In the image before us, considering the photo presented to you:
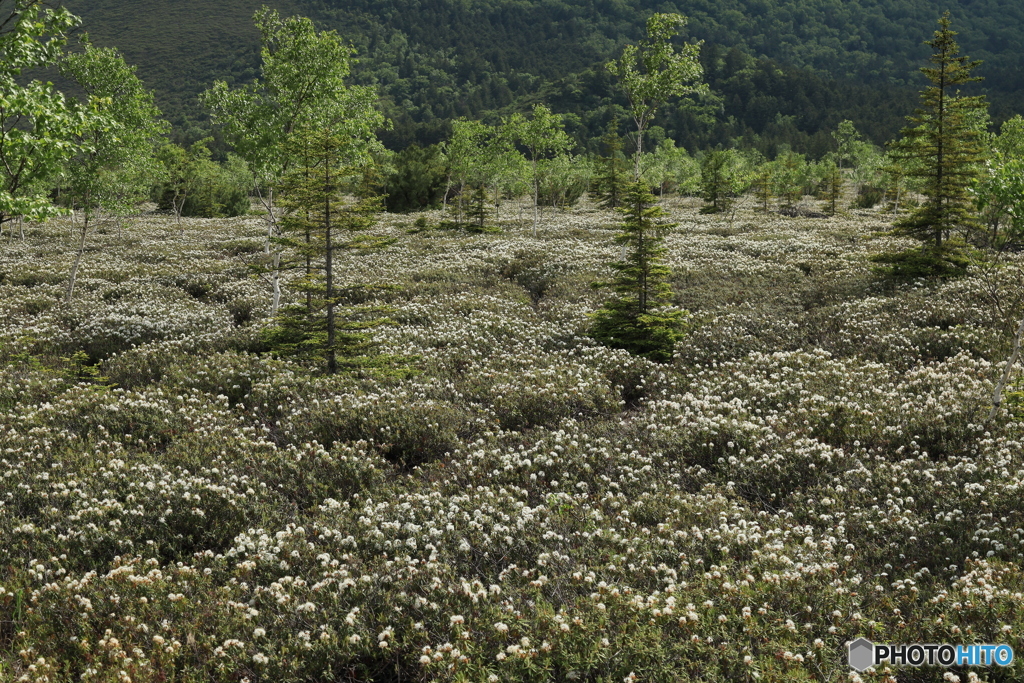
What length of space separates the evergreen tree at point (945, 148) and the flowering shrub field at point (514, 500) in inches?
147

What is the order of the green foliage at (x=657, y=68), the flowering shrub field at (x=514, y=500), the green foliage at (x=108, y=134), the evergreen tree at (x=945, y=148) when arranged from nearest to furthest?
the flowering shrub field at (x=514, y=500) → the evergreen tree at (x=945, y=148) → the green foliage at (x=108, y=134) → the green foliage at (x=657, y=68)

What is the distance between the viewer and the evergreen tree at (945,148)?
812 inches

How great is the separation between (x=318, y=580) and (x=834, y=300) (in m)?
20.3

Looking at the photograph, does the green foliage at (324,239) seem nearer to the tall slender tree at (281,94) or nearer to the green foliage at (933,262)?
the tall slender tree at (281,94)

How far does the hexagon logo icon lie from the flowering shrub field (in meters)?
0.14

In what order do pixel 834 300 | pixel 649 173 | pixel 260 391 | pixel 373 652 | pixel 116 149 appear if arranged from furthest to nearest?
pixel 649 173
pixel 116 149
pixel 834 300
pixel 260 391
pixel 373 652

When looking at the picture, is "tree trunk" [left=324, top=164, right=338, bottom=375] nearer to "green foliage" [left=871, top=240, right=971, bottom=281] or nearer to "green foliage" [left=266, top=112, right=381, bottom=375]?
"green foliage" [left=266, top=112, right=381, bottom=375]

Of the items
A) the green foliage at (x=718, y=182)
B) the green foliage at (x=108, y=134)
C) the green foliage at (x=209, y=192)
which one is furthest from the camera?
the green foliage at (x=209, y=192)

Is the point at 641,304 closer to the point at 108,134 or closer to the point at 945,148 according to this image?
the point at 945,148

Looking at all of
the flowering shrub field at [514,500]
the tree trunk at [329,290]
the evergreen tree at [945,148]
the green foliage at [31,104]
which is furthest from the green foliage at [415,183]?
the green foliage at [31,104]

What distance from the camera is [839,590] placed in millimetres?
5625

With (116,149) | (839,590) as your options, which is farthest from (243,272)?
(839,590)

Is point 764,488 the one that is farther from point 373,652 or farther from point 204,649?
point 204,649

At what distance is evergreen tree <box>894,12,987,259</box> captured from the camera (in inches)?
812
